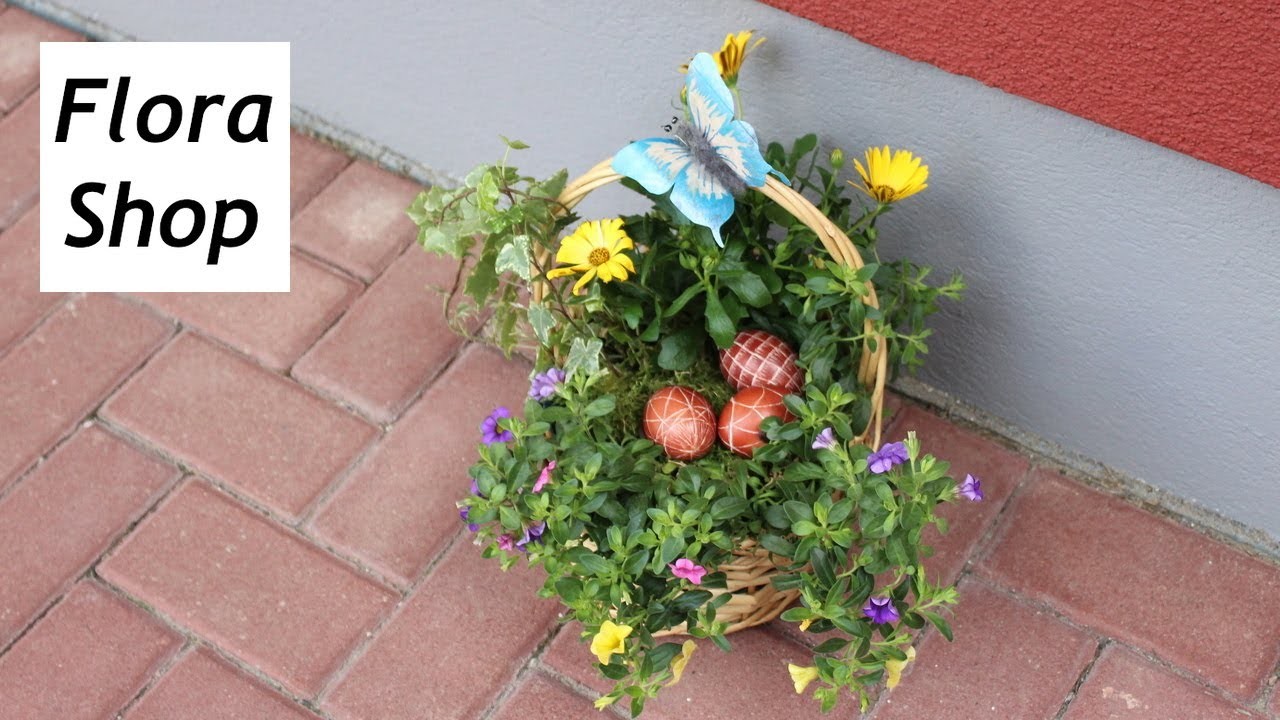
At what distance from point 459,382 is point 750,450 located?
65 centimetres

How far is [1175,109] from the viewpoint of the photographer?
1517 mm

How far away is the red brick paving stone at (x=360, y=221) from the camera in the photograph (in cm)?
237

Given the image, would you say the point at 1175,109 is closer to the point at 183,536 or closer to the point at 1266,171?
the point at 1266,171

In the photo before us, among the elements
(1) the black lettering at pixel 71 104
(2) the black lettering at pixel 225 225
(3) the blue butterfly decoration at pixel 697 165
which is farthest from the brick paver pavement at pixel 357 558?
(3) the blue butterfly decoration at pixel 697 165

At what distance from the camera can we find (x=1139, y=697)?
1761 millimetres

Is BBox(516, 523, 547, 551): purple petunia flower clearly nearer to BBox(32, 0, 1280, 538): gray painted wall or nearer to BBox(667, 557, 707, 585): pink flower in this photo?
BBox(667, 557, 707, 585): pink flower

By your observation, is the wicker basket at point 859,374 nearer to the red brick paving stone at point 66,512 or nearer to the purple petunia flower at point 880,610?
the purple petunia flower at point 880,610

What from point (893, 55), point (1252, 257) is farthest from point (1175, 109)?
point (893, 55)

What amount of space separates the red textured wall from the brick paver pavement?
634mm

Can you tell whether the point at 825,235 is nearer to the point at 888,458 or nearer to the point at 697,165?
the point at 697,165

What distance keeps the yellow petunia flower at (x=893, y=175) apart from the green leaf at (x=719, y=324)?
246 mm

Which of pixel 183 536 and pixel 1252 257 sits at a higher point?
pixel 1252 257

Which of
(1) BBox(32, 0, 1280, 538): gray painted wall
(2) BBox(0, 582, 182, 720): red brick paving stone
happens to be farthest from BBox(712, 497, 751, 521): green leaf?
(2) BBox(0, 582, 182, 720): red brick paving stone

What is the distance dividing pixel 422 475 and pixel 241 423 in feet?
1.10
